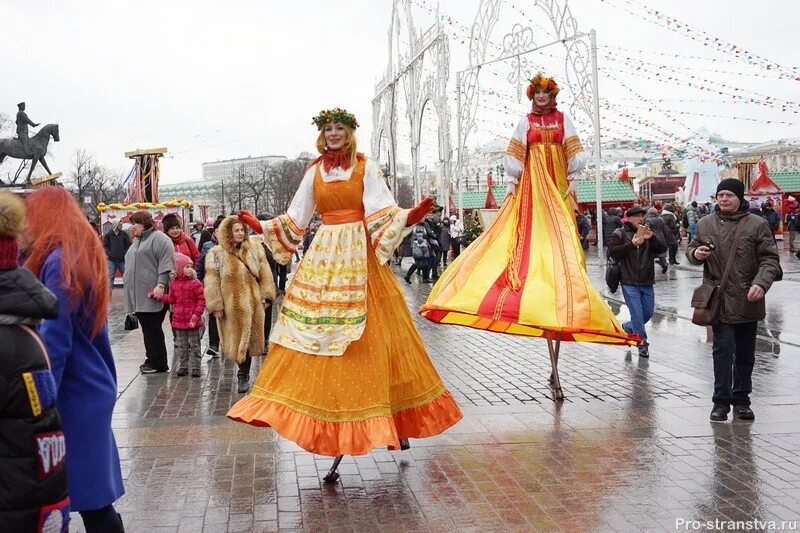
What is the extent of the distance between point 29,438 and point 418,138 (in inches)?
1034

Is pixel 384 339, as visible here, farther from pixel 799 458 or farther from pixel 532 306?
pixel 799 458

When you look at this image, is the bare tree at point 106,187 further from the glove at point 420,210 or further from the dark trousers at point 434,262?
the glove at point 420,210

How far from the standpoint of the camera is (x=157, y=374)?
9039 millimetres

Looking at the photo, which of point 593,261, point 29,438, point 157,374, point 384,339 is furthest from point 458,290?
point 593,261

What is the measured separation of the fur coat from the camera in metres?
8.38

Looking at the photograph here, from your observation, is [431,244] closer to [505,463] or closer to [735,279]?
[735,279]

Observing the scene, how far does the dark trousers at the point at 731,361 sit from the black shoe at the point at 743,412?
0.10 ft

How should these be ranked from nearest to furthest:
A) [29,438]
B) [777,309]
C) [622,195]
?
[29,438]
[777,309]
[622,195]

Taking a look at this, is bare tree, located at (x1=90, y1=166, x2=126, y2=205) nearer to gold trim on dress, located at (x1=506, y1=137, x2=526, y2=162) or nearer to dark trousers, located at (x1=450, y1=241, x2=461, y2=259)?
dark trousers, located at (x1=450, y1=241, x2=461, y2=259)

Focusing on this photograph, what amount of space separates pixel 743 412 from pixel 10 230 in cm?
521

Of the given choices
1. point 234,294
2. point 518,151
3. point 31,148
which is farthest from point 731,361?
point 31,148

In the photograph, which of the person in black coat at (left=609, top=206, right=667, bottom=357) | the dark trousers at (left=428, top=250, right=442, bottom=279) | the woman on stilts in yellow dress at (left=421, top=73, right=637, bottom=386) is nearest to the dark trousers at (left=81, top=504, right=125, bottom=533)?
the woman on stilts in yellow dress at (left=421, top=73, right=637, bottom=386)

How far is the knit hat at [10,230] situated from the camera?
276 centimetres

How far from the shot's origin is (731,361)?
21.5 ft
